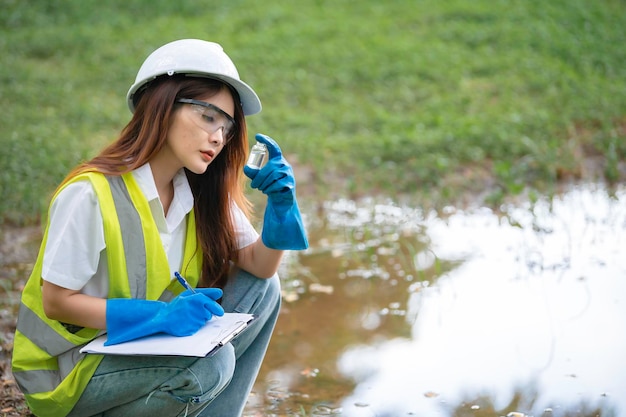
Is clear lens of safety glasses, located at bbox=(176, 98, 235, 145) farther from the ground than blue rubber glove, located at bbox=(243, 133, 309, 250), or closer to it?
farther from the ground

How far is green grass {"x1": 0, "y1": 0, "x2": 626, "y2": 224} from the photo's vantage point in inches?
236

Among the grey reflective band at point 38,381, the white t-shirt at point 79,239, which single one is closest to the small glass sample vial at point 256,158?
the white t-shirt at point 79,239

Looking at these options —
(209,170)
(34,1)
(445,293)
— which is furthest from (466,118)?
(34,1)

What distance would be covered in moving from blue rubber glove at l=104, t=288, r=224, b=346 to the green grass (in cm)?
330

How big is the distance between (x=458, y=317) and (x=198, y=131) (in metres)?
1.90

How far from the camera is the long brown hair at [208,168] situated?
231 centimetres

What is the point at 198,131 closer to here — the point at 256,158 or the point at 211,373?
the point at 256,158

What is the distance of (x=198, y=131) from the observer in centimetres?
234

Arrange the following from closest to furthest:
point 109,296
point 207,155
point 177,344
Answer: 1. point 177,344
2. point 109,296
3. point 207,155

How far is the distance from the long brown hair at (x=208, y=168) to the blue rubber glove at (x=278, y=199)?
156mm

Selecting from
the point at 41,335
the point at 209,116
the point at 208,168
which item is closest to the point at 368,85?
the point at 208,168

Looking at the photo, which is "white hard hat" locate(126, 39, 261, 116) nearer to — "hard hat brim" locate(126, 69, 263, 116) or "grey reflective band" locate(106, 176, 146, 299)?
"hard hat brim" locate(126, 69, 263, 116)

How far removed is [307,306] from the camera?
159 inches

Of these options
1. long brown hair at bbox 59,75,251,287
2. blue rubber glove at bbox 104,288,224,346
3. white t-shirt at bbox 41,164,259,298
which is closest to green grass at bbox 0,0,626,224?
long brown hair at bbox 59,75,251,287
